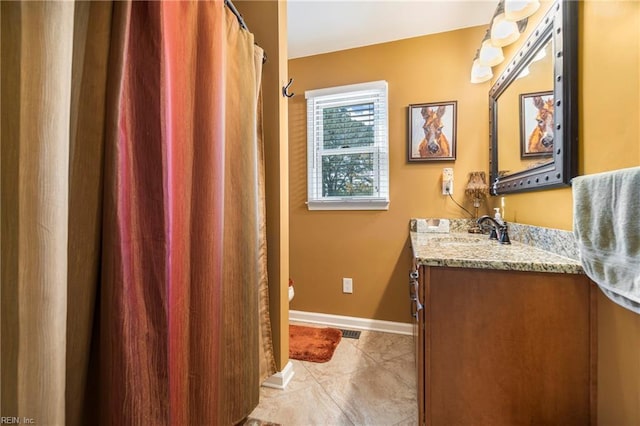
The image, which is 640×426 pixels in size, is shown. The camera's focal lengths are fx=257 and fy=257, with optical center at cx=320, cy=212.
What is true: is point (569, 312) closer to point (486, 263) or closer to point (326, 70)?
point (486, 263)

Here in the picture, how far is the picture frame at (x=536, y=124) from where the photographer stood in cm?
112

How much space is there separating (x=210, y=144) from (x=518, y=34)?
5.72 feet

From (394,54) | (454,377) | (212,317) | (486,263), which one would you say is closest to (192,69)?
(212,317)

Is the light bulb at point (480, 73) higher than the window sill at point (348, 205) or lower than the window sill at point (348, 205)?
higher

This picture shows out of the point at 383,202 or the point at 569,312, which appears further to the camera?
the point at 383,202

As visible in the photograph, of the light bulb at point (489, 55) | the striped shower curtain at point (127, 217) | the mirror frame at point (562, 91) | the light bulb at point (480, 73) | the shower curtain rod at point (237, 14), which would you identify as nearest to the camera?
the striped shower curtain at point (127, 217)

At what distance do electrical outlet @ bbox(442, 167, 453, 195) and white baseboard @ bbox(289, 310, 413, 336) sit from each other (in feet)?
3.55

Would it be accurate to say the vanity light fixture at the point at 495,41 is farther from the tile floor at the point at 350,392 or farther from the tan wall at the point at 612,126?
the tile floor at the point at 350,392

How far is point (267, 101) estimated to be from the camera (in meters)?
1.42

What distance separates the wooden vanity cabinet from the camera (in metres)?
0.81

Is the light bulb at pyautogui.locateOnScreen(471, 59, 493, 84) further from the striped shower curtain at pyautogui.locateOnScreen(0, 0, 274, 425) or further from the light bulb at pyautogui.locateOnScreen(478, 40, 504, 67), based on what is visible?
the striped shower curtain at pyautogui.locateOnScreen(0, 0, 274, 425)

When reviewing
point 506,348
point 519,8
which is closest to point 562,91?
point 519,8

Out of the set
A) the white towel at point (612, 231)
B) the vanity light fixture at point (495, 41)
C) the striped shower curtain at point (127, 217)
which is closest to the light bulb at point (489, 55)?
the vanity light fixture at point (495, 41)

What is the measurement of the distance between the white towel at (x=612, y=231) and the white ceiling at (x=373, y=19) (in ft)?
5.48
